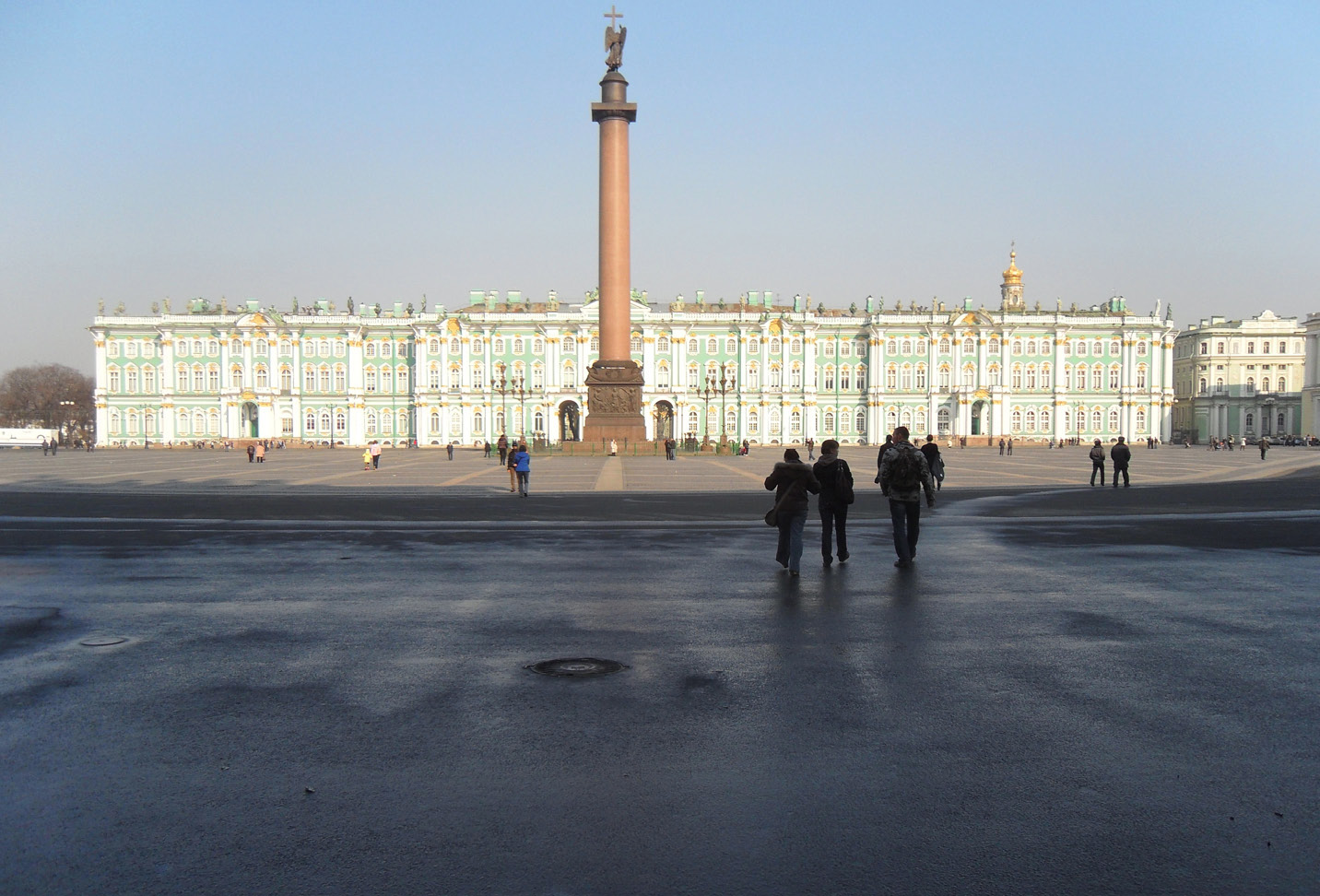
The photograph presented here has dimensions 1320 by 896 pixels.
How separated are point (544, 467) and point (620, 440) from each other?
15551 mm

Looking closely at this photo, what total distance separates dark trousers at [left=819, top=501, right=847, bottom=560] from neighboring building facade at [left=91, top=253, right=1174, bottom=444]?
86225mm

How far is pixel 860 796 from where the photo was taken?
5.02m

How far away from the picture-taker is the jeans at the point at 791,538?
40.3ft

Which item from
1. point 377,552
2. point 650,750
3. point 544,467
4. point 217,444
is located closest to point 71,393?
point 217,444

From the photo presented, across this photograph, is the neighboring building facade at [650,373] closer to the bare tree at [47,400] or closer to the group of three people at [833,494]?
the bare tree at [47,400]

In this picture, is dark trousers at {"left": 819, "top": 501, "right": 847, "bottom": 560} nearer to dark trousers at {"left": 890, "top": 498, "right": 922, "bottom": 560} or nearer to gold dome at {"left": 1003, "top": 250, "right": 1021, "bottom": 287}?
dark trousers at {"left": 890, "top": 498, "right": 922, "bottom": 560}

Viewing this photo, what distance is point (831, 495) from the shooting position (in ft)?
43.3

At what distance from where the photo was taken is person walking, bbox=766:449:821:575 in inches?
481

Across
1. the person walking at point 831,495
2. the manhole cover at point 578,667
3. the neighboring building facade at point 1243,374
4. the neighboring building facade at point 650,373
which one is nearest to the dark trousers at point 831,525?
the person walking at point 831,495

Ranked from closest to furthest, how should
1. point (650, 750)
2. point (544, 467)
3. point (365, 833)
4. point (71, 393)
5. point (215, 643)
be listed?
point (365, 833), point (650, 750), point (215, 643), point (544, 467), point (71, 393)

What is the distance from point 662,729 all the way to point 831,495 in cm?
756

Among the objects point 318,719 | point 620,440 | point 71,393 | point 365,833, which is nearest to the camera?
point 365,833

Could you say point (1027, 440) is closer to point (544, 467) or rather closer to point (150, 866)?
point (544, 467)

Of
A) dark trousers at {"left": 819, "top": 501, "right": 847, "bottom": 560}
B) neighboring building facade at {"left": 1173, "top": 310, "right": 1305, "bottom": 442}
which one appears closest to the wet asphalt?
dark trousers at {"left": 819, "top": 501, "right": 847, "bottom": 560}
